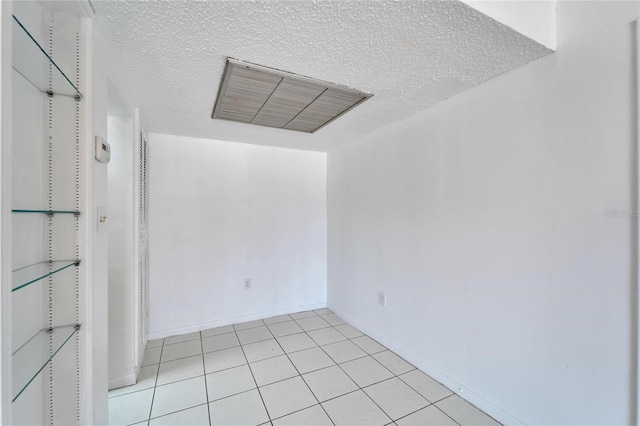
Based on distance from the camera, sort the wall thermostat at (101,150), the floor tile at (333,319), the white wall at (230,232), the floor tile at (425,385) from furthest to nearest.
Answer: the floor tile at (333,319) < the white wall at (230,232) < the floor tile at (425,385) < the wall thermostat at (101,150)

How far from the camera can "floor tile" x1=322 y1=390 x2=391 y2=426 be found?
1.58 metres

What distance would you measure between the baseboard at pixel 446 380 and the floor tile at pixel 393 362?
4cm

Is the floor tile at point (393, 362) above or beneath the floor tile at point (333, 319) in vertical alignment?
above

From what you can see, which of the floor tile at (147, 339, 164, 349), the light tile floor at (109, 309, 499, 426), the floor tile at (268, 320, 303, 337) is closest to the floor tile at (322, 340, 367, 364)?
the light tile floor at (109, 309, 499, 426)

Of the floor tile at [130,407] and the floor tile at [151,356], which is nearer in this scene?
the floor tile at [130,407]

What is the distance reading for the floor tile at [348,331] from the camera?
2.71 m

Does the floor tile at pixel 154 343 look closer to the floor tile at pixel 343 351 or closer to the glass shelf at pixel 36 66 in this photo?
the floor tile at pixel 343 351

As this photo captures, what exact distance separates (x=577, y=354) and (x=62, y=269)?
229 centimetres

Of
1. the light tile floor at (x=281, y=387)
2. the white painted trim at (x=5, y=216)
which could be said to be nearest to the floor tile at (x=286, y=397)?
the light tile floor at (x=281, y=387)

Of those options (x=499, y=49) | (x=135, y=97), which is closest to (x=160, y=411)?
(x=135, y=97)

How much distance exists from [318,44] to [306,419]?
2128 millimetres

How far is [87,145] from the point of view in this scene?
42.9 inches

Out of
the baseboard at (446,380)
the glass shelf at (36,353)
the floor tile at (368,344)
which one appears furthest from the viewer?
the floor tile at (368,344)

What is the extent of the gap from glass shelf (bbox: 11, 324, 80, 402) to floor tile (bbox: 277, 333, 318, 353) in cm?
171
